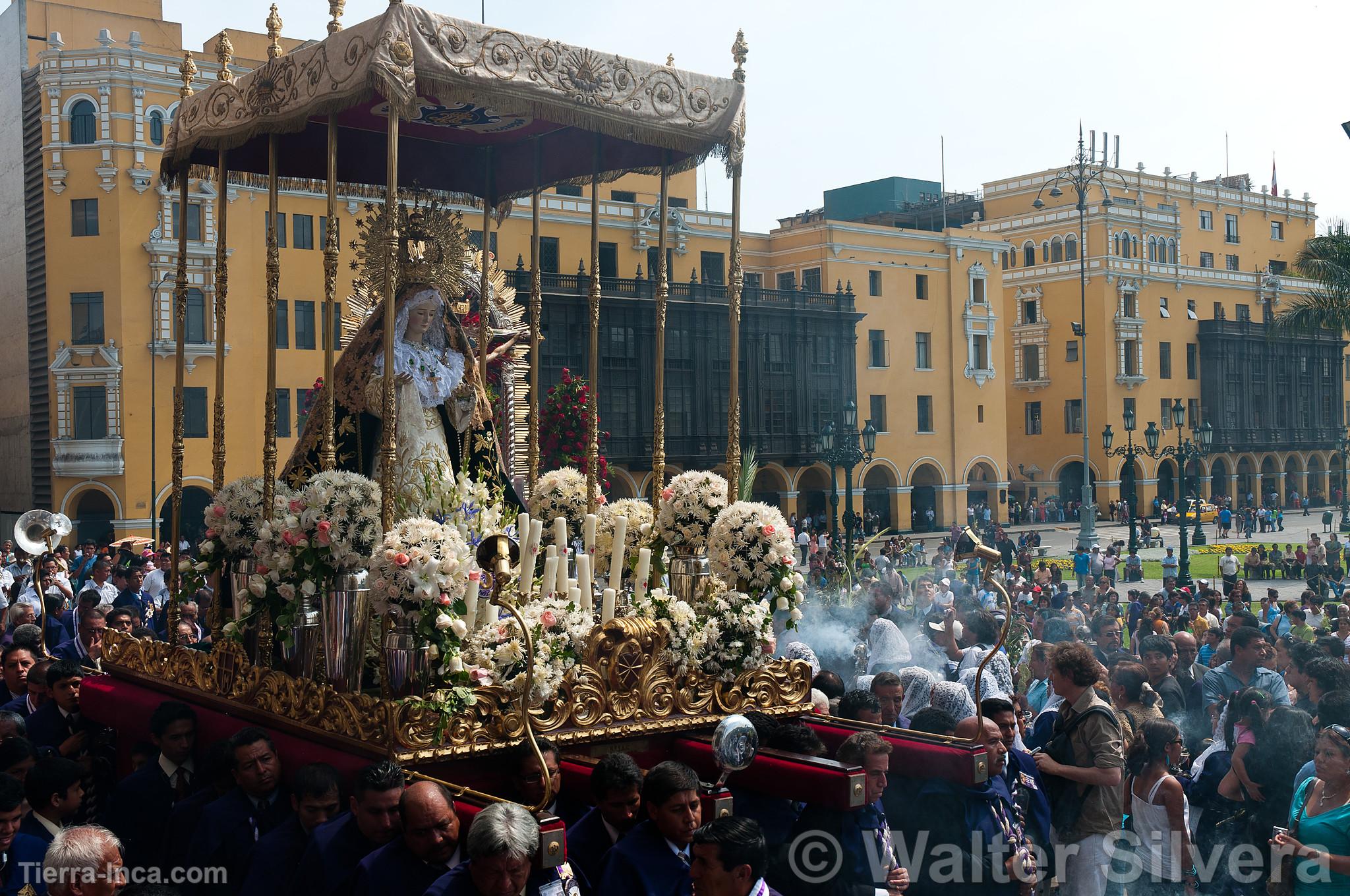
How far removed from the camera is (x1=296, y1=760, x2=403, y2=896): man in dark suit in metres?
5.04

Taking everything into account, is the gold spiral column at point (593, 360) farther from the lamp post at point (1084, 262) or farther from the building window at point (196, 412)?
the lamp post at point (1084, 262)

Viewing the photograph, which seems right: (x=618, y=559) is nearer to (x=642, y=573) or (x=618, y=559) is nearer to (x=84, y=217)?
(x=642, y=573)

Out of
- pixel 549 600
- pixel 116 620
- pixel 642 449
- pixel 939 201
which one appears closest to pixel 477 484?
pixel 549 600

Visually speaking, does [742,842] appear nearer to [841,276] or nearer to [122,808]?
[122,808]

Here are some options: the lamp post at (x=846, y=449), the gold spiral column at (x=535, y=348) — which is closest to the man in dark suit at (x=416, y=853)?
the gold spiral column at (x=535, y=348)

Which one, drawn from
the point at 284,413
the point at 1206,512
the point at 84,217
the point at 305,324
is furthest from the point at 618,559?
the point at 1206,512

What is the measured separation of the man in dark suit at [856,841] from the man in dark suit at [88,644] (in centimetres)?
623

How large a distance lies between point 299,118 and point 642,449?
105ft

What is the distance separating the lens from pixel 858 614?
1555cm

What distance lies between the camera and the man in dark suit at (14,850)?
16.6 feet

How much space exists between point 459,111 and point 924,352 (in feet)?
131

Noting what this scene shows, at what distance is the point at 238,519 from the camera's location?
787cm

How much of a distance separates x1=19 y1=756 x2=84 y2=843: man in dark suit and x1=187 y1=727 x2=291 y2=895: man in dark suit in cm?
57

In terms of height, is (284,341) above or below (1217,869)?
above
